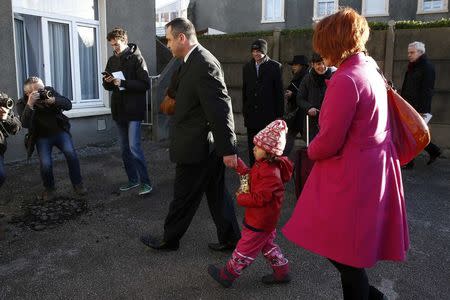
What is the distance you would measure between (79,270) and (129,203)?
175 cm

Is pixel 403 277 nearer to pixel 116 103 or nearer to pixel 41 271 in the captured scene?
pixel 41 271

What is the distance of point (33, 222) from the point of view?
4.70m

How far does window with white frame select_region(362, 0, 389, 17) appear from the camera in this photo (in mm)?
19062

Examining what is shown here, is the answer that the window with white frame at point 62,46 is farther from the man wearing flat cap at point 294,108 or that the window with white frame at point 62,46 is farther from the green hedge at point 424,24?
the green hedge at point 424,24

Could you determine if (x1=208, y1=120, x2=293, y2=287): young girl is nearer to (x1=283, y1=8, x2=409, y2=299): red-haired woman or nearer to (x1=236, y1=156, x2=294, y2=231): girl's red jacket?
(x1=236, y1=156, x2=294, y2=231): girl's red jacket

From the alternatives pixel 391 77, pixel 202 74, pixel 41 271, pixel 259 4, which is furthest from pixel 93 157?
pixel 259 4

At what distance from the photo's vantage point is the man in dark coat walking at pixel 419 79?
6.75 metres

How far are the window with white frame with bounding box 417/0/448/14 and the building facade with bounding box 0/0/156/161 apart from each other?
13.1m

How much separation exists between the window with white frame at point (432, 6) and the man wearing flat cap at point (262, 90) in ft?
49.8

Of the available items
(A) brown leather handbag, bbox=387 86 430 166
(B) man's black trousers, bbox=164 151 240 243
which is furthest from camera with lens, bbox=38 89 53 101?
(A) brown leather handbag, bbox=387 86 430 166

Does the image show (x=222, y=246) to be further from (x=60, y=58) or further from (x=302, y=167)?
(x=60, y=58)

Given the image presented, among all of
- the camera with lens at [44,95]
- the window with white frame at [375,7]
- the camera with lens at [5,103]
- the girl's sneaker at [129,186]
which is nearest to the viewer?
the camera with lens at [5,103]

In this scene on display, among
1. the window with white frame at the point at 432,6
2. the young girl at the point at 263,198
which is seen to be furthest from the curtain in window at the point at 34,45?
the window with white frame at the point at 432,6

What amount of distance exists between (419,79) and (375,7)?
13954mm
